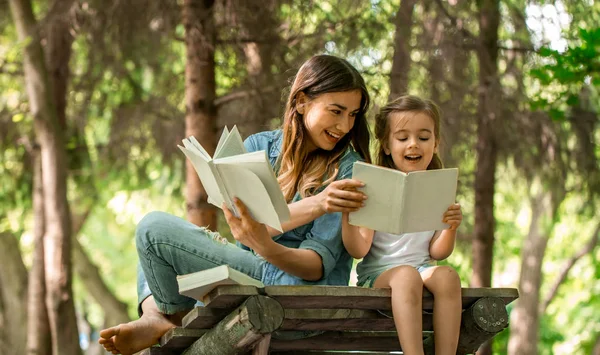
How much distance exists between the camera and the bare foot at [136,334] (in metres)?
4.02

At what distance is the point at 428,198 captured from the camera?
354 centimetres

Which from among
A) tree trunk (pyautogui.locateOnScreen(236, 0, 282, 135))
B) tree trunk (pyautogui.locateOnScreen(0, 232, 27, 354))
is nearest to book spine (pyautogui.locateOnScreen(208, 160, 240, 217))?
tree trunk (pyautogui.locateOnScreen(236, 0, 282, 135))

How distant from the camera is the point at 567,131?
30.6 feet

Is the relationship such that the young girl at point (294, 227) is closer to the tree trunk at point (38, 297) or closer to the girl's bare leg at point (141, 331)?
the girl's bare leg at point (141, 331)

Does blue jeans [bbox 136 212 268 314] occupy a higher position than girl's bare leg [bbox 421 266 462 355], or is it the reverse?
blue jeans [bbox 136 212 268 314]

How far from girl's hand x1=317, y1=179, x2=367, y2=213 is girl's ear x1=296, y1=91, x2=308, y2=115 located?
635mm

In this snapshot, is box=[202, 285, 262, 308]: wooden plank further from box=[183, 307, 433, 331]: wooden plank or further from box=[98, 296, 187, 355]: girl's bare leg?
box=[98, 296, 187, 355]: girl's bare leg

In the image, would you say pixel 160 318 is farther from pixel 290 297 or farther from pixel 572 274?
pixel 572 274

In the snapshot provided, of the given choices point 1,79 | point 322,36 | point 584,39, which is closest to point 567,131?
point 322,36

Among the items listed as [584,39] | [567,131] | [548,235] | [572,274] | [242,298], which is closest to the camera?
[242,298]

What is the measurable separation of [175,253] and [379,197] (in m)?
0.84

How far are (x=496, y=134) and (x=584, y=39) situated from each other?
9.46 ft

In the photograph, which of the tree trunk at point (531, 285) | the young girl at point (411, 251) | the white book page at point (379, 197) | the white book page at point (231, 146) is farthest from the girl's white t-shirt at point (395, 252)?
the tree trunk at point (531, 285)

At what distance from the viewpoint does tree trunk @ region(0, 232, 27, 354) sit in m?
11.1
